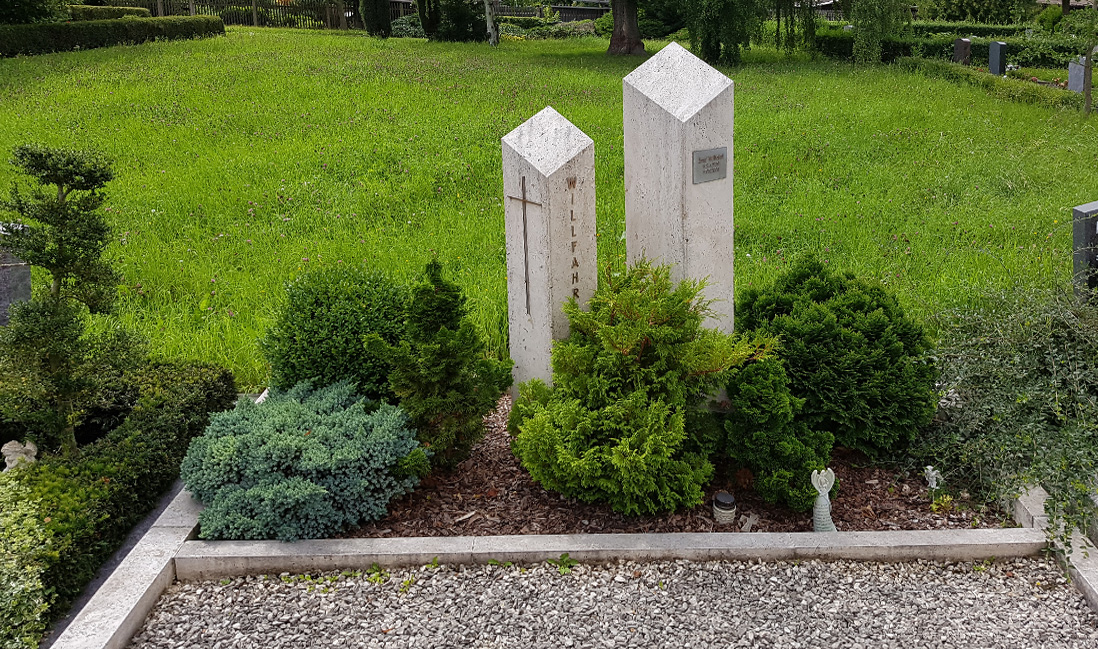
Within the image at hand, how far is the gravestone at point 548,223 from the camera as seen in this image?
4859mm

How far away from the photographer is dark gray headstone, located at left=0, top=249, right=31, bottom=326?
5.62 m

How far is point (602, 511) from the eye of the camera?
180 inches

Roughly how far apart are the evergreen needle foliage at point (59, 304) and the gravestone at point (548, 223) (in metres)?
2.14

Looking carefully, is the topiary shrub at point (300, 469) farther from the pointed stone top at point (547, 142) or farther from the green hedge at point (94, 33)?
the green hedge at point (94, 33)

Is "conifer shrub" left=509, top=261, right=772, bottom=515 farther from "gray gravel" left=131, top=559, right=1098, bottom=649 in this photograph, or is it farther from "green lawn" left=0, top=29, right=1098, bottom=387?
"green lawn" left=0, top=29, right=1098, bottom=387

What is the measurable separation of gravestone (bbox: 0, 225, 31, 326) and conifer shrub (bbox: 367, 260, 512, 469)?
2700 millimetres

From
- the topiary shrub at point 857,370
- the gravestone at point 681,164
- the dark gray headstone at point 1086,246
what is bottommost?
the topiary shrub at point 857,370

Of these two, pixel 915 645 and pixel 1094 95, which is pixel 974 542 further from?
pixel 1094 95

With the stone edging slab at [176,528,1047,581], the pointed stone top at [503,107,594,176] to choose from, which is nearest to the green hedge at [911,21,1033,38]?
the pointed stone top at [503,107,594,176]

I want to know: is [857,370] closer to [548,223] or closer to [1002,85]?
[548,223]

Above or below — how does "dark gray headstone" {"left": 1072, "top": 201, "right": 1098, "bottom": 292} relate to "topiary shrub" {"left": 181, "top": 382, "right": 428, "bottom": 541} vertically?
above

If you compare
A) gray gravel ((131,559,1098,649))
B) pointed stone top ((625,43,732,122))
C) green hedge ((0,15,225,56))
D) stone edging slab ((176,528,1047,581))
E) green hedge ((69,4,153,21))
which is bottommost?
gray gravel ((131,559,1098,649))

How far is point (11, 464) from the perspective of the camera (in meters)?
4.86

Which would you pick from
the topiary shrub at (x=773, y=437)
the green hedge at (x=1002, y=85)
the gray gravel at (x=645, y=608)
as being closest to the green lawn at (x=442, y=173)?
the green hedge at (x=1002, y=85)
